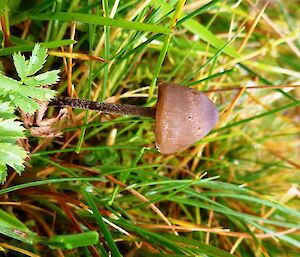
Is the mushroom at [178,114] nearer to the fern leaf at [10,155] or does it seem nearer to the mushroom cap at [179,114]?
the mushroom cap at [179,114]

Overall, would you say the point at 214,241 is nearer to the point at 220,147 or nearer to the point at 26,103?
the point at 220,147

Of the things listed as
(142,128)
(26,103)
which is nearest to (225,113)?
(142,128)

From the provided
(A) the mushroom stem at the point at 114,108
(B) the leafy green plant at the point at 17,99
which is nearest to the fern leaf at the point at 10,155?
(B) the leafy green plant at the point at 17,99

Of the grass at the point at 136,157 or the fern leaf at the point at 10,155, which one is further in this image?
the grass at the point at 136,157

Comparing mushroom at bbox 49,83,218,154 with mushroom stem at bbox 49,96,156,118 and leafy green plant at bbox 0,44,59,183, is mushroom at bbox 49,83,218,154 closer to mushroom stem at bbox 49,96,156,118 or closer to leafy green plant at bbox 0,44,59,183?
mushroom stem at bbox 49,96,156,118

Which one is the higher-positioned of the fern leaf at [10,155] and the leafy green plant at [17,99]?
the leafy green plant at [17,99]
